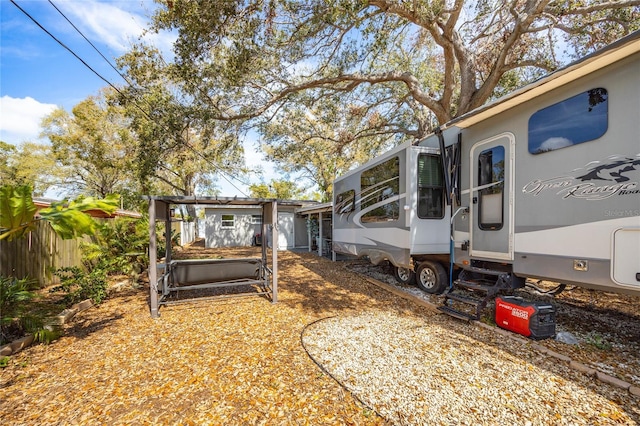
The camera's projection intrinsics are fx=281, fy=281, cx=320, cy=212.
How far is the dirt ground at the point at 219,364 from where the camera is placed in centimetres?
245

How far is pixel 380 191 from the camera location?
22.2 ft

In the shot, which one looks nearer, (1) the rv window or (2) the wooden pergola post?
(2) the wooden pergola post

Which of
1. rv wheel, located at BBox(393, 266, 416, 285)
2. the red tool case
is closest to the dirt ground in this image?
→ the red tool case

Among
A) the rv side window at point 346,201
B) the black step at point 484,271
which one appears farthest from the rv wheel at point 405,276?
the rv side window at point 346,201

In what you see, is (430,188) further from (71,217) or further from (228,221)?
(228,221)

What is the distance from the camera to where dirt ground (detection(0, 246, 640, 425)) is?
2447 millimetres

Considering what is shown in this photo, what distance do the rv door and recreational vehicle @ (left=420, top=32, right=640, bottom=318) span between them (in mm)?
17

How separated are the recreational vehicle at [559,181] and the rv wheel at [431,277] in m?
0.59

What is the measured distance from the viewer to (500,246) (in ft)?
14.6

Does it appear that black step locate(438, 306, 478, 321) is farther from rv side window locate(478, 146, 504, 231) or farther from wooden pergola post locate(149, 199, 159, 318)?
wooden pergola post locate(149, 199, 159, 318)

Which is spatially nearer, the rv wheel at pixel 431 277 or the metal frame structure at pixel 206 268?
the metal frame structure at pixel 206 268

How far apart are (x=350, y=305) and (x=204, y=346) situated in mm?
2725

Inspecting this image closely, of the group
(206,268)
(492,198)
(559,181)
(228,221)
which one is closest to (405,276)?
(492,198)

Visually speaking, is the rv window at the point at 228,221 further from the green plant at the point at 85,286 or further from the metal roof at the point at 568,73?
A: the metal roof at the point at 568,73
